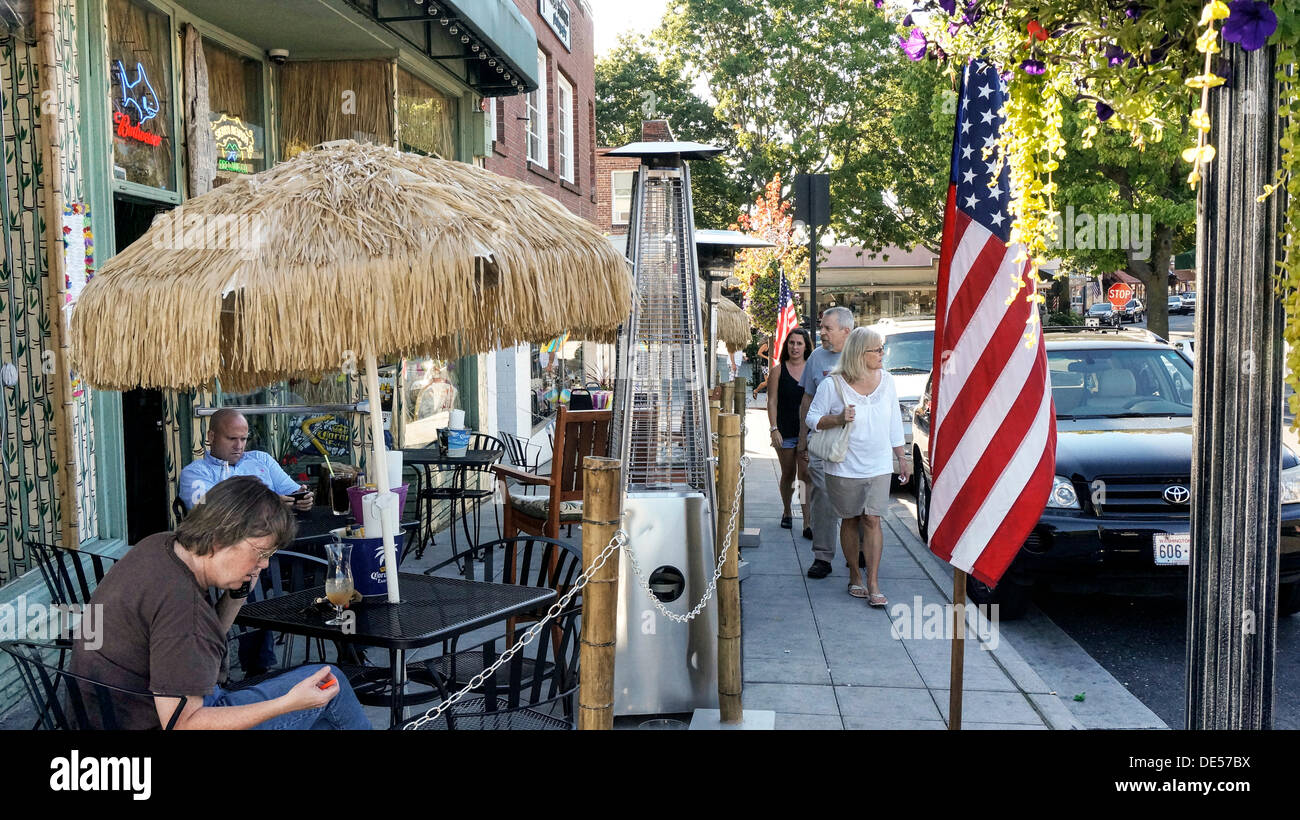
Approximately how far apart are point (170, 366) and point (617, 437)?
2.15 m

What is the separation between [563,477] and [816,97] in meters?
30.0

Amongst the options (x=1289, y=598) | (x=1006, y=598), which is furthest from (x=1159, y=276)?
(x=1006, y=598)

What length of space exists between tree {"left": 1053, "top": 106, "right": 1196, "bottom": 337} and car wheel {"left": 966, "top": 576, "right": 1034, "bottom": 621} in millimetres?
11688

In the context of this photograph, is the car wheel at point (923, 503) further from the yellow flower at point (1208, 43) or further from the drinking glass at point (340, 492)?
the yellow flower at point (1208, 43)

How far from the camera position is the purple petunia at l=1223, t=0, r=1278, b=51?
2234mm

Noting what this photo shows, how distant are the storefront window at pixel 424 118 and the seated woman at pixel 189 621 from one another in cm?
691

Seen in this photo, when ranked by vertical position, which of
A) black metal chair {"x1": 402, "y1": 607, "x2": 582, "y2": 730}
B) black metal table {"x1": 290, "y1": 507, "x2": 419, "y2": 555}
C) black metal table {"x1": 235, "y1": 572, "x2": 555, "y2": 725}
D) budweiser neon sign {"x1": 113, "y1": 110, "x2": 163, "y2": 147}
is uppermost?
budweiser neon sign {"x1": 113, "y1": 110, "x2": 163, "y2": 147}

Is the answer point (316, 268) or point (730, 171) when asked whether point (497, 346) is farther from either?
point (730, 171)

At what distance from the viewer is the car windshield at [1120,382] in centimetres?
796

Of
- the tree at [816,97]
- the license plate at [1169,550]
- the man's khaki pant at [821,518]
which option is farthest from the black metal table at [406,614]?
the tree at [816,97]

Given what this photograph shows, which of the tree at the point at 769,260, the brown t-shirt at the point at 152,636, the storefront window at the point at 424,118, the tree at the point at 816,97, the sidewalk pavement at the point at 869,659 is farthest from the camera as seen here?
the tree at the point at 816,97

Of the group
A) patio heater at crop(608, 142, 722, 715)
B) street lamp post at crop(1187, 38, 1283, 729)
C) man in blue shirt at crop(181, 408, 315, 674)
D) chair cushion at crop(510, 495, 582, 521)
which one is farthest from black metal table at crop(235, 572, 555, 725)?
street lamp post at crop(1187, 38, 1283, 729)

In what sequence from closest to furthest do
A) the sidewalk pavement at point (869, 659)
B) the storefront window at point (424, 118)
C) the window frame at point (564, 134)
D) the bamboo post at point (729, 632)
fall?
the bamboo post at point (729, 632), the sidewalk pavement at point (869, 659), the storefront window at point (424, 118), the window frame at point (564, 134)

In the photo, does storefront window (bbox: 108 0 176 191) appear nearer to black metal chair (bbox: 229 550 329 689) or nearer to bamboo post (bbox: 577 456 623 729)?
black metal chair (bbox: 229 550 329 689)
